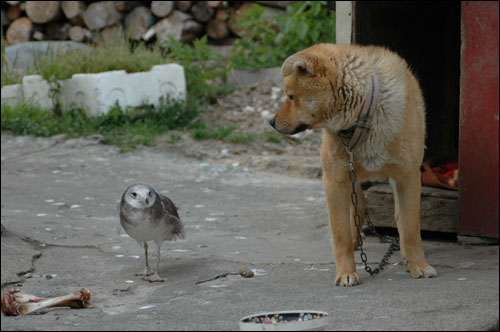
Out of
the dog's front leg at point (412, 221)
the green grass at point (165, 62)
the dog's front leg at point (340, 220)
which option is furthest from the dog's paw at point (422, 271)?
the green grass at point (165, 62)

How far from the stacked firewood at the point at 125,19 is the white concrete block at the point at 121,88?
2.79 metres

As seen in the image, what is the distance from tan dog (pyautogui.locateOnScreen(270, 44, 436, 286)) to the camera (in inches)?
143

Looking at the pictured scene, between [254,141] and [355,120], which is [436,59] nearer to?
[254,141]

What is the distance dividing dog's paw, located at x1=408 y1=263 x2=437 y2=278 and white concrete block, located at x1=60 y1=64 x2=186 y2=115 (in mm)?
6243

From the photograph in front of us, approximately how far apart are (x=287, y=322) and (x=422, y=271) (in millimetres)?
1467

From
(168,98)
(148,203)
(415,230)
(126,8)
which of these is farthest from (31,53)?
(415,230)

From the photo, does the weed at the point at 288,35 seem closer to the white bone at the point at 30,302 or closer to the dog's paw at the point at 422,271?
the dog's paw at the point at 422,271

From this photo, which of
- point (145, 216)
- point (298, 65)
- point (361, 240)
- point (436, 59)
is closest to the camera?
point (298, 65)

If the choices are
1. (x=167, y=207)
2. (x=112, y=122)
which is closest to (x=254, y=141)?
(x=112, y=122)

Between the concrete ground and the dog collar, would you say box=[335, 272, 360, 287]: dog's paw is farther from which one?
the dog collar

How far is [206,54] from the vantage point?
11.0m

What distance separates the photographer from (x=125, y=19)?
502 inches

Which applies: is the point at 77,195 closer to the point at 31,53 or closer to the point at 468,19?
the point at 468,19

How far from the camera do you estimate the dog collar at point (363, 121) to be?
3635 millimetres
